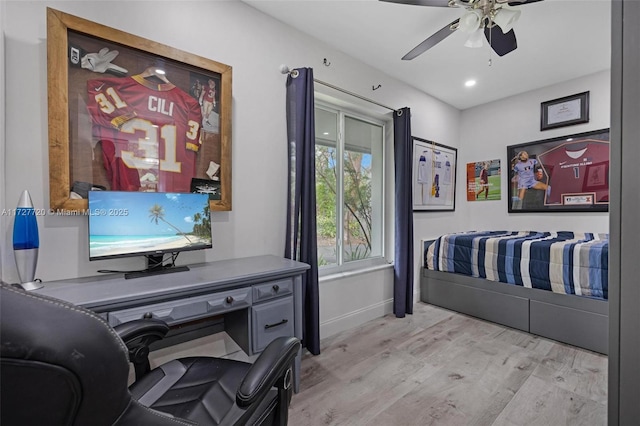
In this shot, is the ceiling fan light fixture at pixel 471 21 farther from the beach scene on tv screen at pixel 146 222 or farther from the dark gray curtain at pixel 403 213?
the beach scene on tv screen at pixel 146 222

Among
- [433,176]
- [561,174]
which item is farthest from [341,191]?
[561,174]

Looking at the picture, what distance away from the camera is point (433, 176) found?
3.63 m

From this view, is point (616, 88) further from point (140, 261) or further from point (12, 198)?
point (12, 198)

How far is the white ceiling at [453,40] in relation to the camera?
207cm

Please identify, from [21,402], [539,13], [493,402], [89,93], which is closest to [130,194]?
[89,93]

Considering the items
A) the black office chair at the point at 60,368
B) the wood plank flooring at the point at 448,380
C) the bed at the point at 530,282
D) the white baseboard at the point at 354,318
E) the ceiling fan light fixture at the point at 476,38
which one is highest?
the ceiling fan light fixture at the point at 476,38

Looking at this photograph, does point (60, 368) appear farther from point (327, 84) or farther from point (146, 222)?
point (327, 84)

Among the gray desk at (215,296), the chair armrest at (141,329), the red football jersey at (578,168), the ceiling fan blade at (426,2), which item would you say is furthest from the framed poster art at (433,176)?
the chair armrest at (141,329)

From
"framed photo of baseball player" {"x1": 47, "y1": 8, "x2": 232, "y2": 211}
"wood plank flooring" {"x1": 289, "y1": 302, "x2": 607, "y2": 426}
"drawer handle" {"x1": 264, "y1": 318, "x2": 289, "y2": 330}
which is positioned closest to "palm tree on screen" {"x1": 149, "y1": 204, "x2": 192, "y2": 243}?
"framed photo of baseball player" {"x1": 47, "y1": 8, "x2": 232, "y2": 211}

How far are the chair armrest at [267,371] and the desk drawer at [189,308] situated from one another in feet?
1.88

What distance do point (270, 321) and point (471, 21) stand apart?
2.22 metres

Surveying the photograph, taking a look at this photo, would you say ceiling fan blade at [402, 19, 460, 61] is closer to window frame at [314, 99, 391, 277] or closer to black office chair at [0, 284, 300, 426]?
window frame at [314, 99, 391, 277]

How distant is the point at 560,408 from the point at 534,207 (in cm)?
259

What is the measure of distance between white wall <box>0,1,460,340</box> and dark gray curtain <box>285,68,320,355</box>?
0.10 metres
